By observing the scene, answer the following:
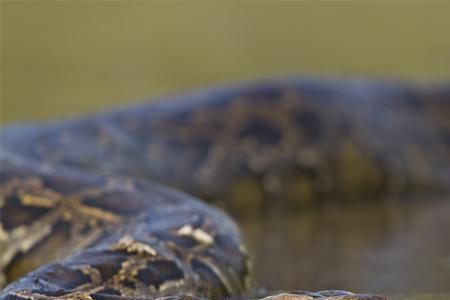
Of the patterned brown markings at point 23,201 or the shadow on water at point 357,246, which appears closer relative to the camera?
the shadow on water at point 357,246

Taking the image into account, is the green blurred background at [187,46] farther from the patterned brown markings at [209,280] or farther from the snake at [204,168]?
the patterned brown markings at [209,280]

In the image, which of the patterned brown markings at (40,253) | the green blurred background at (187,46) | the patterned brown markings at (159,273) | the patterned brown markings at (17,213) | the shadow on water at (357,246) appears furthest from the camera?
the green blurred background at (187,46)

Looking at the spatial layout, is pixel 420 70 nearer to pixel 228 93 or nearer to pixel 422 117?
pixel 422 117

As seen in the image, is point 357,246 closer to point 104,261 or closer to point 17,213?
point 17,213

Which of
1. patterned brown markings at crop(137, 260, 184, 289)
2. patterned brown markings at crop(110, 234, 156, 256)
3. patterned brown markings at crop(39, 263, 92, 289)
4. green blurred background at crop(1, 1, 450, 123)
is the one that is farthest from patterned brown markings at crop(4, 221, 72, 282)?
green blurred background at crop(1, 1, 450, 123)

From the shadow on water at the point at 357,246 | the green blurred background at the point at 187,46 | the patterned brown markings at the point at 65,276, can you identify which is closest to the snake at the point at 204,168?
the patterned brown markings at the point at 65,276

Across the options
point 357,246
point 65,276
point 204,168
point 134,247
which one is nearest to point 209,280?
point 134,247
